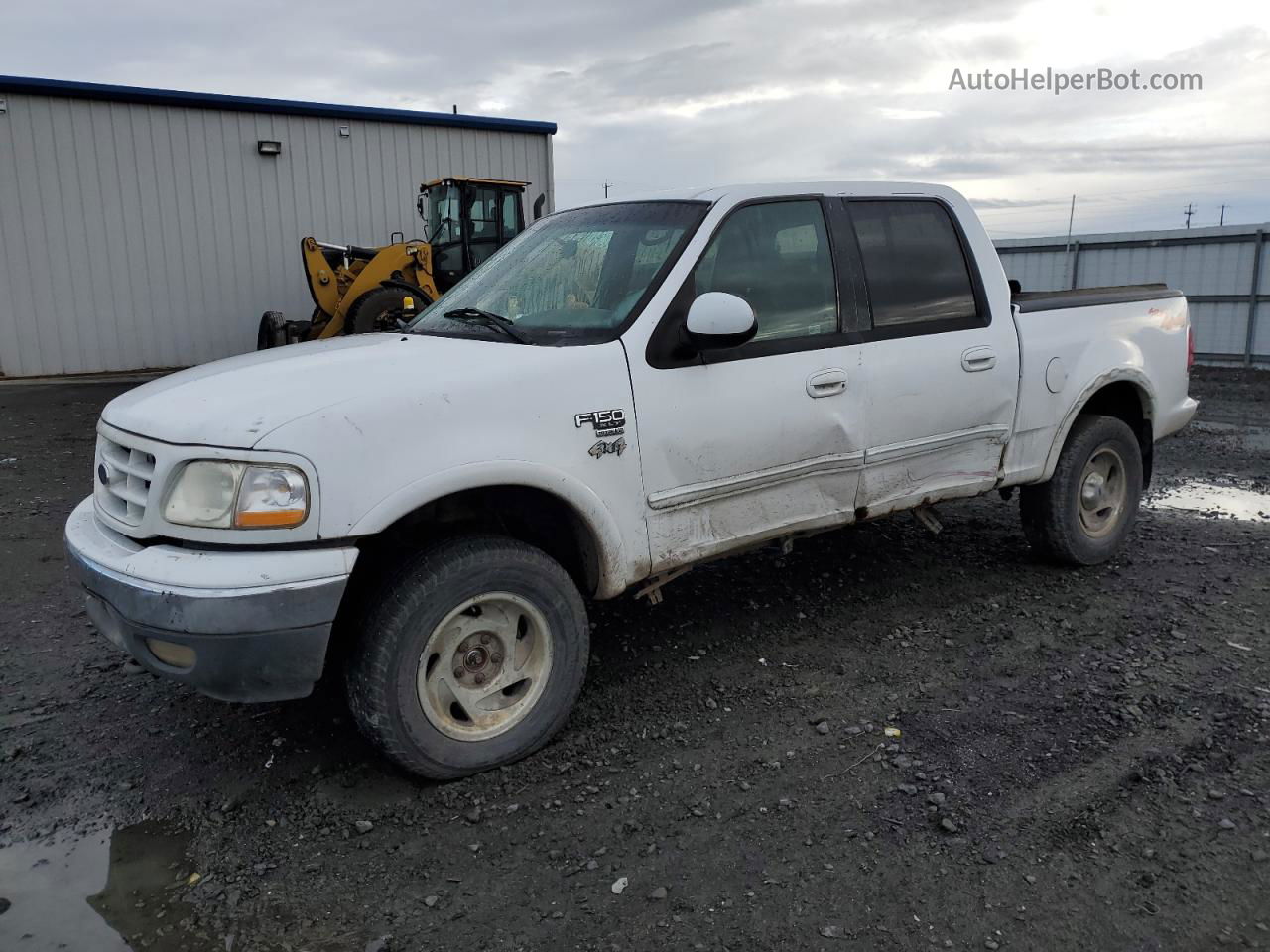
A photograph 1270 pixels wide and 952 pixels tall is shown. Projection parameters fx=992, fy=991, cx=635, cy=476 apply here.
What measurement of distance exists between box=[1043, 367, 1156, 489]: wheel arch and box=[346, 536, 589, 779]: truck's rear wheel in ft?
9.63

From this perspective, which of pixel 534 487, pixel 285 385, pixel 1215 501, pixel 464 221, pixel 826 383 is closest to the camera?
pixel 285 385

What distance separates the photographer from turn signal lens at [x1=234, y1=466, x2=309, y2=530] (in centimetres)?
296

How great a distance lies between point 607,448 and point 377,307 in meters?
11.4

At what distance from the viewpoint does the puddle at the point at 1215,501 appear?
6742 millimetres

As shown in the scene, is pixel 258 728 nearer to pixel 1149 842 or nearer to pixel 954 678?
pixel 954 678

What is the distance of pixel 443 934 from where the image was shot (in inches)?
106

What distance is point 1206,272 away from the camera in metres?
16.0

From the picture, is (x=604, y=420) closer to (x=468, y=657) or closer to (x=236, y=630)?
(x=468, y=657)

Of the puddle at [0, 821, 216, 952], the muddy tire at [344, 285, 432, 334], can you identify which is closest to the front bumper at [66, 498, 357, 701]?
the puddle at [0, 821, 216, 952]

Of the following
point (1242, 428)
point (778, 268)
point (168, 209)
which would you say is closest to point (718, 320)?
point (778, 268)

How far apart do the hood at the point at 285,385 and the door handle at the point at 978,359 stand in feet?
7.05

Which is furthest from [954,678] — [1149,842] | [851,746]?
[1149,842]

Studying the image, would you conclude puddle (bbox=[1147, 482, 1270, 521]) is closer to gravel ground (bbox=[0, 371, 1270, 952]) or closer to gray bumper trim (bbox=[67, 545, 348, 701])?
gravel ground (bbox=[0, 371, 1270, 952])

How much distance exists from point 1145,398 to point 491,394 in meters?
4.02
